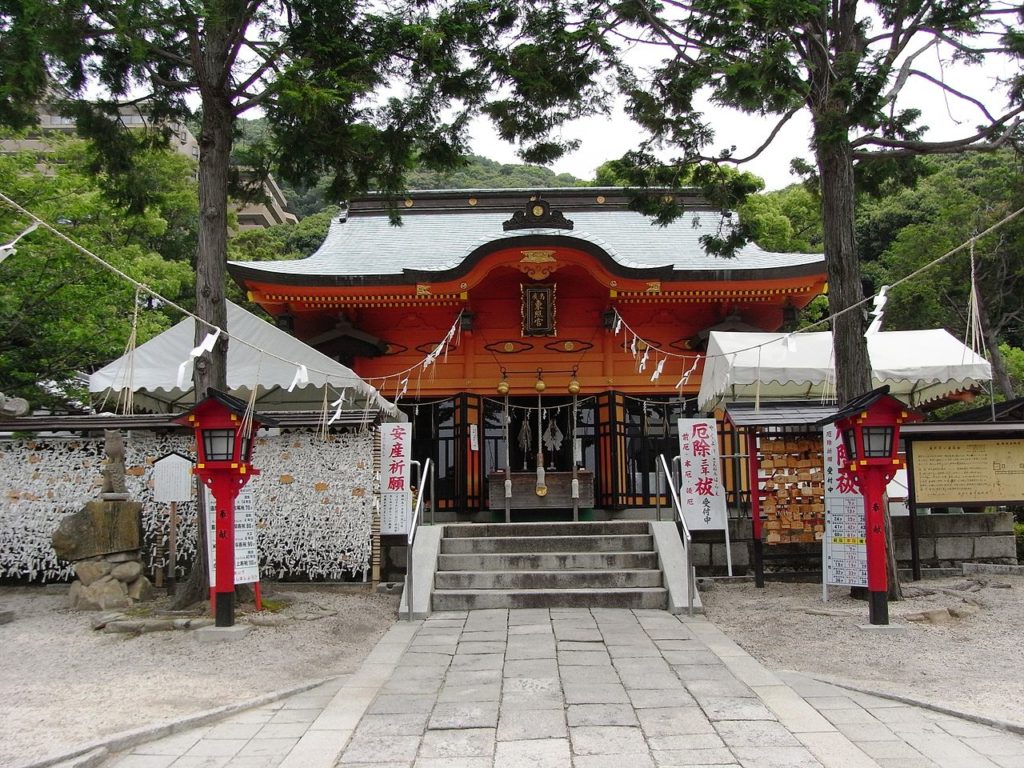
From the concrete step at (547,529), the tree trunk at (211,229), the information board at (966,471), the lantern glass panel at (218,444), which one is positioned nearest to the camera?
the lantern glass panel at (218,444)

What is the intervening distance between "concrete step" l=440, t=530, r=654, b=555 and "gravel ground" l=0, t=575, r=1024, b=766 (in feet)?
3.42

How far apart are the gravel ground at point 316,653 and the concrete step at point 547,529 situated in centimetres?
131

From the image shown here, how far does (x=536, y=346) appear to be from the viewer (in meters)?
12.7

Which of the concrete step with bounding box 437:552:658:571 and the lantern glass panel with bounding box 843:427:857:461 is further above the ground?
the lantern glass panel with bounding box 843:427:857:461

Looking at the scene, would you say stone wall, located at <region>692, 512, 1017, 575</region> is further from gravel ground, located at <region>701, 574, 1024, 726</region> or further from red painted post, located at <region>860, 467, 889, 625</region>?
red painted post, located at <region>860, 467, 889, 625</region>

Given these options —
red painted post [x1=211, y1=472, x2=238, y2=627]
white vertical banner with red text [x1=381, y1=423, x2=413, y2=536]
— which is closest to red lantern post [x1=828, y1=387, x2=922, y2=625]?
white vertical banner with red text [x1=381, y1=423, x2=413, y2=536]

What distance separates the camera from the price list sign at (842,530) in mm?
7324

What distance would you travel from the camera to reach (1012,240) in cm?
1864

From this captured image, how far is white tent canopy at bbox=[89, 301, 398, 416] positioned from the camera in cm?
989

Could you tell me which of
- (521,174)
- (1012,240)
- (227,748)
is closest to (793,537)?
(227,748)

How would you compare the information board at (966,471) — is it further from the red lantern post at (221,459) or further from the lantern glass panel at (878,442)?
the red lantern post at (221,459)

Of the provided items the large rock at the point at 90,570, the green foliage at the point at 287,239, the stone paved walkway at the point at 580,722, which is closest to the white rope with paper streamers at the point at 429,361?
the large rock at the point at 90,570

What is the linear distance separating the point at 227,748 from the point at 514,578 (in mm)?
4449

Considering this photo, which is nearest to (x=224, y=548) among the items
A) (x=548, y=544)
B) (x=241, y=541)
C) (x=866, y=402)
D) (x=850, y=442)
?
(x=241, y=541)
